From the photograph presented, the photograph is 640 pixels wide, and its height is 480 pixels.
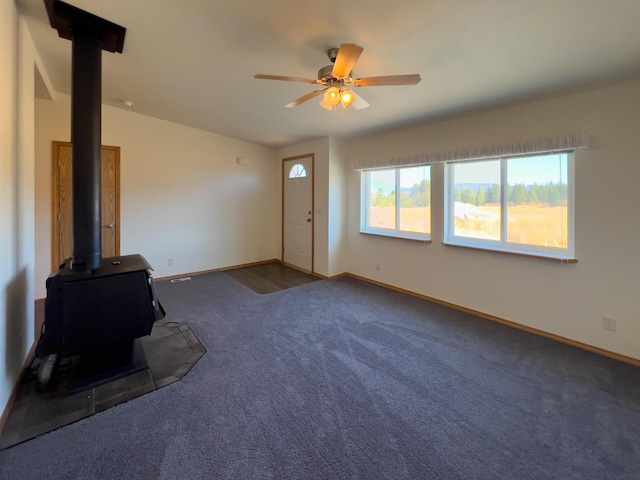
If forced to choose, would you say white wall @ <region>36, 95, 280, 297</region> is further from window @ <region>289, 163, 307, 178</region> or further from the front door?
window @ <region>289, 163, 307, 178</region>

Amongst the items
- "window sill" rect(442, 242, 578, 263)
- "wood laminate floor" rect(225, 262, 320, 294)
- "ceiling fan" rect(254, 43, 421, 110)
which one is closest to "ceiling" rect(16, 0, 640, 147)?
"ceiling fan" rect(254, 43, 421, 110)

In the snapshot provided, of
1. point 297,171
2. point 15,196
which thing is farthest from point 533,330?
point 15,196

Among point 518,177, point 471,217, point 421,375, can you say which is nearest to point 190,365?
point 421,375

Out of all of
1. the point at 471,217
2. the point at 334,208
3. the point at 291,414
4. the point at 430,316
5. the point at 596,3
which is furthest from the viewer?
the point at 334,208

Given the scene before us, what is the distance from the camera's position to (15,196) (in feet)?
6.61

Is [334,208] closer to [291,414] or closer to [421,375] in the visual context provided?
[421,375]

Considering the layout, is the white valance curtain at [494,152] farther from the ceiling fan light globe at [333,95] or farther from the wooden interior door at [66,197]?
the wooden interior door at [66,197]

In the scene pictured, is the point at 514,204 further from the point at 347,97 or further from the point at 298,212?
the point at 298,212

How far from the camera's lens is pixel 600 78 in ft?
7.48

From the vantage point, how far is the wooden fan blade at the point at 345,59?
68.6 inches

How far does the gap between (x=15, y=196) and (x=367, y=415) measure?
2830mm

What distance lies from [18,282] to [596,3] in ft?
13.5

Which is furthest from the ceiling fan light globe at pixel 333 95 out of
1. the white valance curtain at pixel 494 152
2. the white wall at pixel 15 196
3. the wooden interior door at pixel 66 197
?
the wooden interior door at pixel 66 197

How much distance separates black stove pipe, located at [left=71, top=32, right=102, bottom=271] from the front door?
3248 millimetres
